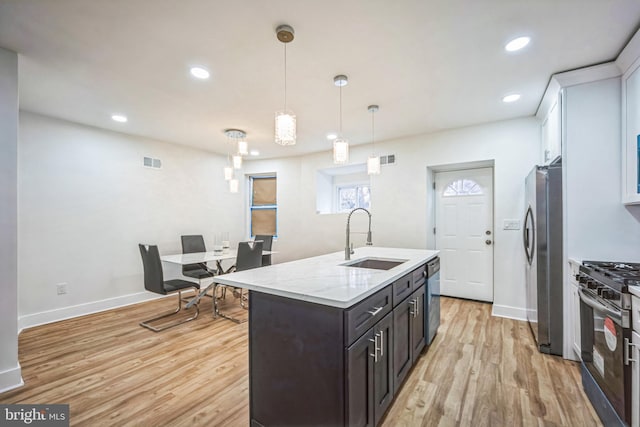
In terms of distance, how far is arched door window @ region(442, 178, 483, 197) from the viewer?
4.30 metres

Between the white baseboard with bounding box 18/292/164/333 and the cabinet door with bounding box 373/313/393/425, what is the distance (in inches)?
161

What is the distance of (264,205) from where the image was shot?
6188 mm

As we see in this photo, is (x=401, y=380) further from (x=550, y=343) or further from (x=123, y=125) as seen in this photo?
(x=123, y=125)

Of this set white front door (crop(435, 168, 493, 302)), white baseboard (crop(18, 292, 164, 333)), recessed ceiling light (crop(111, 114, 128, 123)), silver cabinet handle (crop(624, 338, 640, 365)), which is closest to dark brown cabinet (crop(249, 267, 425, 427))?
silver cabinet handle (crop(624, 338, 640, 365))

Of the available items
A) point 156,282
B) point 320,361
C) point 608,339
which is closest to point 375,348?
point 320,361

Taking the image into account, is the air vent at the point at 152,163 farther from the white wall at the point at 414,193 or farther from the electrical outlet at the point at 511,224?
the electrical outlet at the point at 511,224

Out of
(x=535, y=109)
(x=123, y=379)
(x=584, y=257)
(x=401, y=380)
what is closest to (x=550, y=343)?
(x=584, y=257)

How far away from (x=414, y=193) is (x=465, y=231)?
966mm

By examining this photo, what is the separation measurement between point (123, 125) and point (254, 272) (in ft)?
11.1

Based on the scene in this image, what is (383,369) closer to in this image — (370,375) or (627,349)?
(370,375)

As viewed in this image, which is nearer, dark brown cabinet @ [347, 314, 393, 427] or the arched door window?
dark brown cabinet @ [347, 314, 393, 427]

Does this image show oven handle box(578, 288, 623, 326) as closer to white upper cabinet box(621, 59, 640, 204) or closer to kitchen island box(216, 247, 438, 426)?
white upper cabinet box(621, 59, 640, 204)

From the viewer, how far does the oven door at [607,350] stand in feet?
4.87

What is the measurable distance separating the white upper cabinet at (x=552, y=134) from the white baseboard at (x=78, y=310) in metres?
5.64
